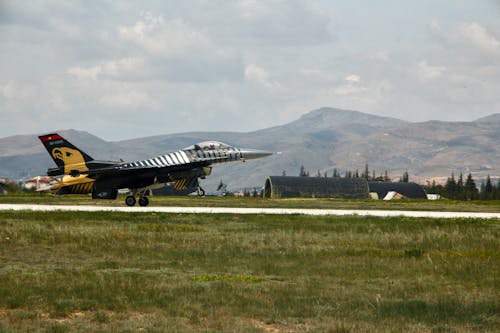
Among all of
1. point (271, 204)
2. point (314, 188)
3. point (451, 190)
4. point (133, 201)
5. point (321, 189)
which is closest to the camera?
point (133, 201)

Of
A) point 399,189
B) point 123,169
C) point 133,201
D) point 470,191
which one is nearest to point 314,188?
point 399,189

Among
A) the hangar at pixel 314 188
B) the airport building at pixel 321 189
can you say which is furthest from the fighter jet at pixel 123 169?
the hangar at pixel 314 188

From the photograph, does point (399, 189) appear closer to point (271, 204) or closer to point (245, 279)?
point (271, 204)

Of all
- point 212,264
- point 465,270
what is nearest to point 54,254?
point 212,264

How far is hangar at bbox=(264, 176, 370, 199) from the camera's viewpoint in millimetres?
113500

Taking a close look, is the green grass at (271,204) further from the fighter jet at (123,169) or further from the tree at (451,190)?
the tree at (451,190)

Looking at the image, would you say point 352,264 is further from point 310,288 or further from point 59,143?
point 59,143

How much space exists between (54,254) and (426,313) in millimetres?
12273

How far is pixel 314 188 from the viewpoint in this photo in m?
116

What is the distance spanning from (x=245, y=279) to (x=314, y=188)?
9980 centimetres

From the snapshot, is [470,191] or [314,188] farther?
[470,191]

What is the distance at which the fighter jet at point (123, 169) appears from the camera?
46656mm

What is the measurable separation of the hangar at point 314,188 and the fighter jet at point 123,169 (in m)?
64.7

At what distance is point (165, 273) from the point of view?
58.4 ft
